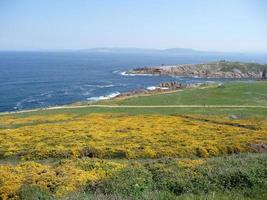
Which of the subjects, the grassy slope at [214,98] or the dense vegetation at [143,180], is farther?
the grassy slope at [214,98]

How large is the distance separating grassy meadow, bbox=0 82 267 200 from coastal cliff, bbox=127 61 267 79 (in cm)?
11977

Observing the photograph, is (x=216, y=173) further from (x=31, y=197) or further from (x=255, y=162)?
(x=31, y=197)

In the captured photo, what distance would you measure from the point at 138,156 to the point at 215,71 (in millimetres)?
154189

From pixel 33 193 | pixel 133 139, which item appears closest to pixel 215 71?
pixel 133 139

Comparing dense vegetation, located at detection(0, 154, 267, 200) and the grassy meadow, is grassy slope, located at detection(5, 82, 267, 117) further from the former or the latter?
dense vegetation, located at detection(0, 154, 267, 200)

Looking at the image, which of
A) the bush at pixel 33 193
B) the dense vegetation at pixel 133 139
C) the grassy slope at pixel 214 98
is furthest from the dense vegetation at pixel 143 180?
the grassy slope at pixel 214 98

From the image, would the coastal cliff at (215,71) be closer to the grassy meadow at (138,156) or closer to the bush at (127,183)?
the grassy meadow at (138,156)

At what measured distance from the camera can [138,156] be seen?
2780 centimetres

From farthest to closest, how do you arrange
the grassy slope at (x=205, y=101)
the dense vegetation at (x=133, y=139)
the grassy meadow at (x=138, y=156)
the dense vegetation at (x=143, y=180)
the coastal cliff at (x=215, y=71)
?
the coastal cliff at (x=215, y=71)
the grassy slope at (x=205, y=101)
the dense vegetation at (x=133, y=139)
the grassy meadow at (x=138, y=156)
the dense vegetation at (x=143, y=180)

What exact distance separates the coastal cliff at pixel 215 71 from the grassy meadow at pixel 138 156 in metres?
120

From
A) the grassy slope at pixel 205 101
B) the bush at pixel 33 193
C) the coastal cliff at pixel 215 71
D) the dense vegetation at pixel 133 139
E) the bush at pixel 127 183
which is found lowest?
the coastal cliff at pixel 215 71

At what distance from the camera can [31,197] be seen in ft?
57.5

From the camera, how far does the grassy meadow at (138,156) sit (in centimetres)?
1727

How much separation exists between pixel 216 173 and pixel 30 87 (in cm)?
11525
